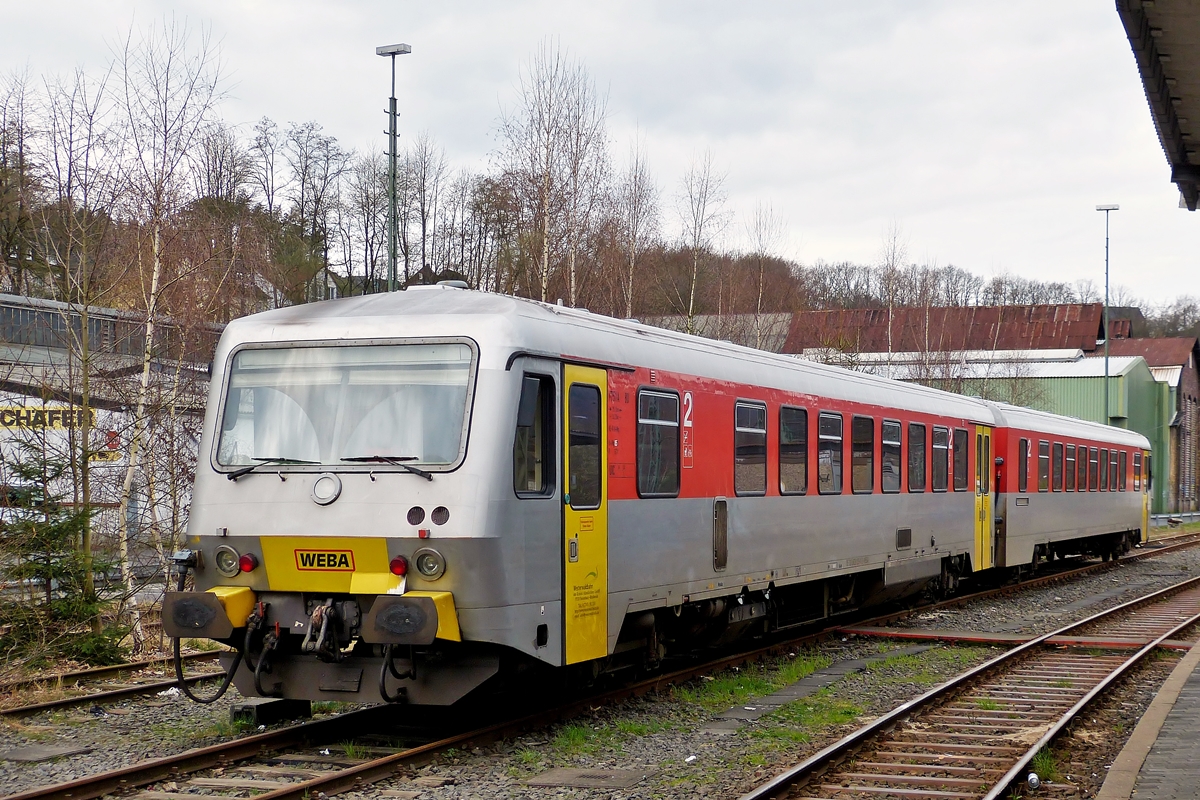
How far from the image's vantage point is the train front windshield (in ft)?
27.8

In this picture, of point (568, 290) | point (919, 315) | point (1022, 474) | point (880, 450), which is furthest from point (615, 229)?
point (919, 315)

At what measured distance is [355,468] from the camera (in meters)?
8.48

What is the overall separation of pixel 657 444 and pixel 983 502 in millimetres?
11171

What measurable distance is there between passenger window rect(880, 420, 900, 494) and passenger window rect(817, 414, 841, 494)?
1.49 meters

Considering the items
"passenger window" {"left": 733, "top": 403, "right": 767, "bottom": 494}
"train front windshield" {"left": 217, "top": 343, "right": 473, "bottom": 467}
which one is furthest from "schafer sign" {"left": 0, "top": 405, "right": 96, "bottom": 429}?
"passenger window" {"left": 733, "top": 403, "right": 767, "bottom": 494}

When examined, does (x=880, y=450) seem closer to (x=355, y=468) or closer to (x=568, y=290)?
(x=355, y=468)

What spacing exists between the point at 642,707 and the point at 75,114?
28.3ft

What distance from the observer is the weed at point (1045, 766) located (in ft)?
27.1

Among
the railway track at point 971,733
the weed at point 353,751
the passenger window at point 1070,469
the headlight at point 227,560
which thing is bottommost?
the railway track at point 971,733

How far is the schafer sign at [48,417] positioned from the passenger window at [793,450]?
7069mm

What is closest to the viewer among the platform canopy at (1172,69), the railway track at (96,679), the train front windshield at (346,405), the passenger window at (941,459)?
the platform canopy at (1172,69)

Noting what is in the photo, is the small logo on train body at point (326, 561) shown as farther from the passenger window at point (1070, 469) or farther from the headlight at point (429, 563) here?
the passenger window at point (1070, 469)

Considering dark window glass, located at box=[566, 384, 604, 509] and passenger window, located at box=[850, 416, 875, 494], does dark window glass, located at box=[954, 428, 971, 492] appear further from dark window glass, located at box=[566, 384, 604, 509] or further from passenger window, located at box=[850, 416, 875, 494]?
dark window glass, located at box=[566, 384, 604, 509]

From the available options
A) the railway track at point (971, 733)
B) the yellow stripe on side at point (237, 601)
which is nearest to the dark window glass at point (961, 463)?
the railway track at point (971, 733)
